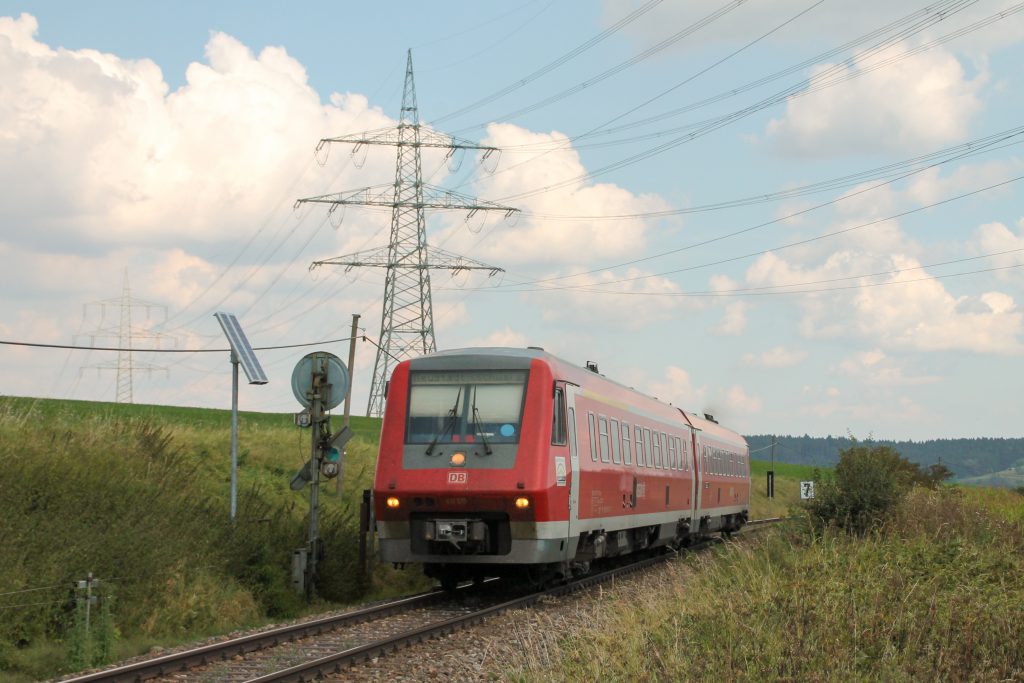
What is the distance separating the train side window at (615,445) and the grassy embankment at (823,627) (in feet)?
16.0

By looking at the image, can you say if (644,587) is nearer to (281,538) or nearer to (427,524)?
(427,524)

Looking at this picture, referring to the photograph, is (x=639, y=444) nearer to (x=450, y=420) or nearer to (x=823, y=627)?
(x=450, y=420)

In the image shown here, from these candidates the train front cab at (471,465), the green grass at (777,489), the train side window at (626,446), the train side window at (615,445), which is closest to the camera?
the train front cab at (471,465)

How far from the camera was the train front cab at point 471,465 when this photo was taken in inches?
662

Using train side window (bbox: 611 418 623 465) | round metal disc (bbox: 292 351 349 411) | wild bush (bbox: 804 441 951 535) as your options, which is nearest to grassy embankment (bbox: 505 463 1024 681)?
train side window (bbox: 611 418 623 465)

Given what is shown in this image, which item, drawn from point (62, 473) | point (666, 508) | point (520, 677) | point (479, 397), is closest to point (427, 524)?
point (479, 397)

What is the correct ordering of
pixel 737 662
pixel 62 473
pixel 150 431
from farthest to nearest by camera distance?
pixel 150 431 → pixel 62 473 → pixel 737 662

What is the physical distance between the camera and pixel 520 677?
10.2m

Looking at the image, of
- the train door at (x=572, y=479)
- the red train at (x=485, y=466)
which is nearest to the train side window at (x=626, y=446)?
the red train at (x=485, y=466)

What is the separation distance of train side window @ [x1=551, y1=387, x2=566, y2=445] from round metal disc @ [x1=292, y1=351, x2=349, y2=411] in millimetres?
3524

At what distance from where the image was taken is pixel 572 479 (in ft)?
58.6

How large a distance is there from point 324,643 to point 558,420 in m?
5.00

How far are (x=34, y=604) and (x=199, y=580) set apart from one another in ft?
10.4

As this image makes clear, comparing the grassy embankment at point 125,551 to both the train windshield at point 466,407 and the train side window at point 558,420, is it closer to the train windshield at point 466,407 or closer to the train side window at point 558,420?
the train windshield at point 466,407
